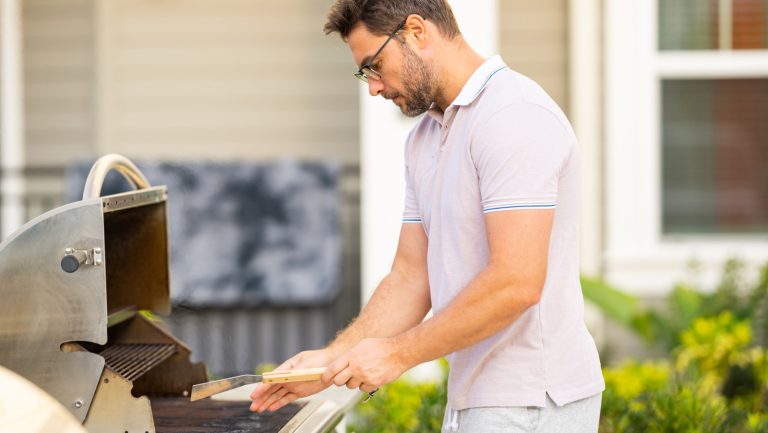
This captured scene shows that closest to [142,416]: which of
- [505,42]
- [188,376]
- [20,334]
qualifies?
[20,334]

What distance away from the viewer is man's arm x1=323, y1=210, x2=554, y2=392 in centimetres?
207

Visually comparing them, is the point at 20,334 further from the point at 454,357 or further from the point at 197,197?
the point at 197,197

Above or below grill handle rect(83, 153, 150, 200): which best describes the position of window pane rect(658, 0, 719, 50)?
above

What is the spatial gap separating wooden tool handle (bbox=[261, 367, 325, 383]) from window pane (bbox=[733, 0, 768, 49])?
3933 millimetres

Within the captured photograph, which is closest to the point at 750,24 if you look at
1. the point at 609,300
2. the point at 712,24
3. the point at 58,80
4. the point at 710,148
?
the point at 712,24

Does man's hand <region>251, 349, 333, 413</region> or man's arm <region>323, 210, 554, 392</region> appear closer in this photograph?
man's arm <region>323, 210, 554, 392</region>

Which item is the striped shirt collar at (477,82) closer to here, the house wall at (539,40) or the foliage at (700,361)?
the foliage at (700,361)

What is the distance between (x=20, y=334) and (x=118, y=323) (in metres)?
0.58

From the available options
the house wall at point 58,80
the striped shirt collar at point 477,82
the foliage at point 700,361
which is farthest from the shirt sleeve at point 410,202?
the house wall at point 58,80

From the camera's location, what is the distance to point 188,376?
8.95 ft

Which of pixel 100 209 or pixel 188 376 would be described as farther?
pixel 188 376

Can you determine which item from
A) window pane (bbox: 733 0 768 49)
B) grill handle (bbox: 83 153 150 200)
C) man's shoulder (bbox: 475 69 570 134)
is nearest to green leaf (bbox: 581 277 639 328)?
window pane (bbox: 733 0 768 49)

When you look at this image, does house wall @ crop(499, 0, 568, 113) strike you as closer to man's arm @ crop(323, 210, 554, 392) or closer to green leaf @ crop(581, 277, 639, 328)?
green leaf @ crop(581, 277, 639, 328)

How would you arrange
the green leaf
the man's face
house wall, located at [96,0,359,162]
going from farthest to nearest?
1. house wall, located at [96,0,359,162]
2. the green leaf
3. the man's face
